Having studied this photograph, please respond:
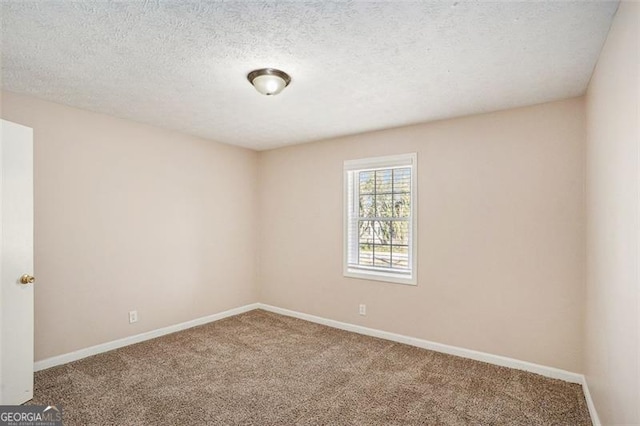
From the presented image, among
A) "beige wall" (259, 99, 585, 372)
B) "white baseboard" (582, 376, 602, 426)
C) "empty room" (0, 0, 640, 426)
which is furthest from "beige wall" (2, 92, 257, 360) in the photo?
"white baseboard" (582, 376, 602, 426)

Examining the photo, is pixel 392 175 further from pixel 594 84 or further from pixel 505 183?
pixel 594 84

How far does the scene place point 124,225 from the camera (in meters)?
3.65

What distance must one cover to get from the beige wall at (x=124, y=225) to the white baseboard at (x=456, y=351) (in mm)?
1427

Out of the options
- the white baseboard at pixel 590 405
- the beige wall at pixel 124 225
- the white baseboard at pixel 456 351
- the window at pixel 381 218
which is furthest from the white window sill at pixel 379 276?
the beige wall at pixel 124 225

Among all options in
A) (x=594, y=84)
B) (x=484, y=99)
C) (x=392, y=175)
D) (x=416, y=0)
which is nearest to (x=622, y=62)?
(x=594, y=84)

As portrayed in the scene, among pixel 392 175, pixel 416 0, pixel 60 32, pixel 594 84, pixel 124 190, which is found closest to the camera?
pixel 416 0

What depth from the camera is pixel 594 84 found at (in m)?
2.38

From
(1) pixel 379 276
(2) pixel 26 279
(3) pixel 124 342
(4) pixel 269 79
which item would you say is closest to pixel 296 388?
(1) pixel 379 276

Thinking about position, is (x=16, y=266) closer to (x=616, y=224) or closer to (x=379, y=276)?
(x=379, y=276)

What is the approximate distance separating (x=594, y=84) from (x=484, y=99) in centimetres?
76

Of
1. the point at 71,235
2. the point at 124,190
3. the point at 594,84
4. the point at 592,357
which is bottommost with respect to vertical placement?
the point at 592,357

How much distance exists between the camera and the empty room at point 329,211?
6.17 feet

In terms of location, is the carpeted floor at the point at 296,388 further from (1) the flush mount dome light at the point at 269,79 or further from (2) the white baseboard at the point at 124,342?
(1) the flush mount dome light at the point at 269,79

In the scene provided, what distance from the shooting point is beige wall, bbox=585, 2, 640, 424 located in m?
1.49
